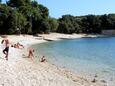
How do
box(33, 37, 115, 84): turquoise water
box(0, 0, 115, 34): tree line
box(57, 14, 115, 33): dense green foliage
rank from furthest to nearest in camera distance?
1. box(57, 14, 115, 33): dense green foliage
2. box(0, 0, 115, 34): tree line
3. box(33, 37, 115, 84): turquoise water

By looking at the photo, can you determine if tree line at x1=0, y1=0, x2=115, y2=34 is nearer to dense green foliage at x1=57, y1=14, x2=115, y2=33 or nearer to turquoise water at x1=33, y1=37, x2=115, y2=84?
dense green foliage at x1=57, y1=14, x2=115, y2=33

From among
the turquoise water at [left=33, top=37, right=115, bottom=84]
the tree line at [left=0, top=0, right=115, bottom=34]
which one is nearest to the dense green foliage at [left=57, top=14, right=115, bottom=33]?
the tree line at [left=0, top=0, right=115, bottom=34]

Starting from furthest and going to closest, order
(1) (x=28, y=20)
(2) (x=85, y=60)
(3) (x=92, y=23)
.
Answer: (3) (x=92, y=23) < (1) (x=28, y=20) < (2) (x=85, y=60)

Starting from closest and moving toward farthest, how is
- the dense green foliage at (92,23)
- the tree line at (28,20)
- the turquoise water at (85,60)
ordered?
the turquoise water at (85,60) → the tree line at (28,20) → the dense green foliage at (92,23)

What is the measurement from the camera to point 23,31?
101 metres

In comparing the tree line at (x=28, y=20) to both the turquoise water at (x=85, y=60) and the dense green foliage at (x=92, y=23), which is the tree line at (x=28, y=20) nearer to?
the dense green foliage at (x=92, y=23)

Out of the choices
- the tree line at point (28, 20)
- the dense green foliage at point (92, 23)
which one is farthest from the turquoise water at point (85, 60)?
the dense green foliage at point (92, 23)

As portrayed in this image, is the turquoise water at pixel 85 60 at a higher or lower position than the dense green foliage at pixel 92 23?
lower

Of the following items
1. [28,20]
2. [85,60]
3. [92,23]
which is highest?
[28,20]

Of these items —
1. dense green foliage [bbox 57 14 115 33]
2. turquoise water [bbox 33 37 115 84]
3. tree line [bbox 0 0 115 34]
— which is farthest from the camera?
dense green foliage [bbox 57 14 115 33]

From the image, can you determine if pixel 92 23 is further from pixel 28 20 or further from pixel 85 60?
pixel 85 60

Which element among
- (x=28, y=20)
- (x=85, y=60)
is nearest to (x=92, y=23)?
(x=28, y=20)

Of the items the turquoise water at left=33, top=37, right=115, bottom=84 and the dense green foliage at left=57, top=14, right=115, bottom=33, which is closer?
the turquoise water at left=33, top=37, right=115, bottom=84

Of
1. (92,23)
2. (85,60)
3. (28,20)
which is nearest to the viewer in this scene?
(85,60)
